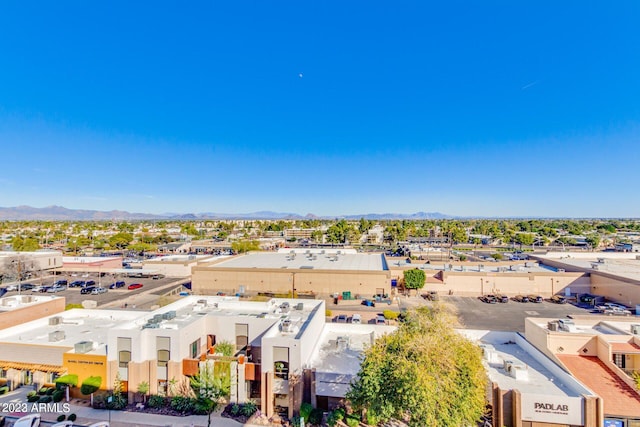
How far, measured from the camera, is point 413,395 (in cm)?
1208

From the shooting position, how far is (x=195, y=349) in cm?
1823

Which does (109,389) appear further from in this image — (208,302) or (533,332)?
(533,332)

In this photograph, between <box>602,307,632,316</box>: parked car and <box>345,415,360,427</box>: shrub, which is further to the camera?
<box>602,307,632,316</box>: parked car

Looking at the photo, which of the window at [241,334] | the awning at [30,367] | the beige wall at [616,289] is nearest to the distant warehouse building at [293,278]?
the window at [241,334]

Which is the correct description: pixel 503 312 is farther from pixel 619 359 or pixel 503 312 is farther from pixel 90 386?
pixel 90 386

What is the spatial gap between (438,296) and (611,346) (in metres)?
23.4

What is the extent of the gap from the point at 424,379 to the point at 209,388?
10268mm

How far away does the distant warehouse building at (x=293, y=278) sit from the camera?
37.6 metres

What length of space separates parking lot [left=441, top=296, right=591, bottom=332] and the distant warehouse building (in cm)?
840

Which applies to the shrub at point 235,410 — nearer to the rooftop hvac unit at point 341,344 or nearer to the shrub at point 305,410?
the shrub at point 305,410

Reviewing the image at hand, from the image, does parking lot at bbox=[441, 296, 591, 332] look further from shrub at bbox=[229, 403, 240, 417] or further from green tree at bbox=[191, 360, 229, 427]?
green tree at bbox=[191, 360, 229, 427]

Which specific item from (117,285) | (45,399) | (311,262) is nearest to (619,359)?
(45,399)

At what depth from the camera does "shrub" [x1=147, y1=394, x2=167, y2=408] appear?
16438 mm

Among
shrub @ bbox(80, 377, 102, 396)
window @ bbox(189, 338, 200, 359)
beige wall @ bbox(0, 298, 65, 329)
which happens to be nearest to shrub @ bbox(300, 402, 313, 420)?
window @ bbox(189, 338, 200, 359)
